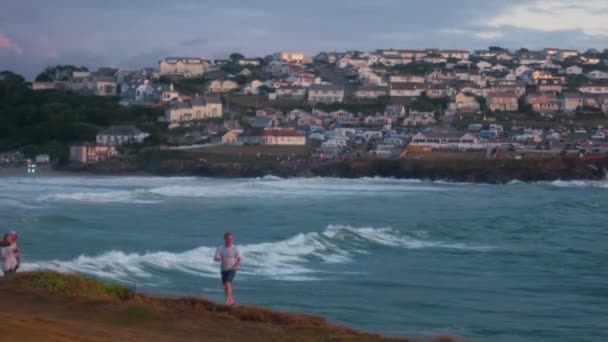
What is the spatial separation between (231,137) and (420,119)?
1851 cm

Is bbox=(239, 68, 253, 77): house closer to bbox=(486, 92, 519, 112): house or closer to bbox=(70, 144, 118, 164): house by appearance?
bbox=(486, 92, 519, 112): house

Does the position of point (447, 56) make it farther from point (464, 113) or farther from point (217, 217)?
point (217, 217)

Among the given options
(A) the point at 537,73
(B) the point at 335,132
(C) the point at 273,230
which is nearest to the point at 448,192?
(C) the point at 273,230

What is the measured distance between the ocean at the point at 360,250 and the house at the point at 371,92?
150ft

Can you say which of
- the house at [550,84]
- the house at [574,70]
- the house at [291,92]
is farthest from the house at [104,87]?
the house at [574,70]

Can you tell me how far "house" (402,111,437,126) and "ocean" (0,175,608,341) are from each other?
33.9m

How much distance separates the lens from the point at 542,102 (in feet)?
284

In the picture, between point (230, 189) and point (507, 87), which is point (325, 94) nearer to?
point (507, 87)

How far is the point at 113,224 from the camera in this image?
28.7 meters

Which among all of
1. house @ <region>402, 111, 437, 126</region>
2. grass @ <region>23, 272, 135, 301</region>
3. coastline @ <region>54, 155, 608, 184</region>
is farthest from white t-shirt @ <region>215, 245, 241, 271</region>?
house @ <region>402, 111, 437, 126</region>

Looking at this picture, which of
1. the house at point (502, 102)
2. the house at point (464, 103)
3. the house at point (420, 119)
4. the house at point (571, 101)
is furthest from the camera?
the house at point (571, 101)

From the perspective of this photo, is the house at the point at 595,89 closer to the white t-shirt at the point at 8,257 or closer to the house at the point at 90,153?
the house at the point at 90,153

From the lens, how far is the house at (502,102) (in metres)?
85.4

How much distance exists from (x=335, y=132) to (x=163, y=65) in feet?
129
